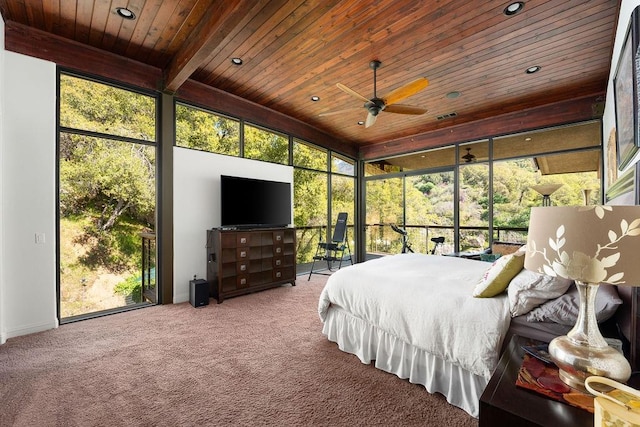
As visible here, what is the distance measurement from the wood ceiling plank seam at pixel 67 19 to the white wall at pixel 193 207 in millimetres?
1505

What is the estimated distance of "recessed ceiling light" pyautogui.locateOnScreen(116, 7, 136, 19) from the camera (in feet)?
8.59

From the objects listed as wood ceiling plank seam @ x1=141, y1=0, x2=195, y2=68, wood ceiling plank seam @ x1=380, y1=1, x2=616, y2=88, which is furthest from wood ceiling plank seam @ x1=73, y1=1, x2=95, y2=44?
wood ceiling plank seam @ x1=380, y1=1, x2=616, y2=88

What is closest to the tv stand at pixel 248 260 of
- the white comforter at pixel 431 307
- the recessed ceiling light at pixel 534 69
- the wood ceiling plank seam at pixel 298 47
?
the white comforter at pixel 431 307

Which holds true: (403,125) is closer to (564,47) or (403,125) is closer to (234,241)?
(564,47)

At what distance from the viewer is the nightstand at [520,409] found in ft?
2.92

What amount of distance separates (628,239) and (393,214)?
19.0 feet

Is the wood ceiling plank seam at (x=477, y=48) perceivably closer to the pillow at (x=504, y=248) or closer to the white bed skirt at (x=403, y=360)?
the pillow at (x=504, y=248)

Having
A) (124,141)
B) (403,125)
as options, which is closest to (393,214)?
(403,125)

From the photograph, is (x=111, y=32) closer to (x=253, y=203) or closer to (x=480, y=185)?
(x=253, y=203)

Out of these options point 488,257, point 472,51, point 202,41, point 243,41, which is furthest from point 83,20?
point 488,257

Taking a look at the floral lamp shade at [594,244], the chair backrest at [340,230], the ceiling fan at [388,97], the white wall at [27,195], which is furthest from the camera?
the chair backrest at [340,230]

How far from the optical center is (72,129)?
3.16m

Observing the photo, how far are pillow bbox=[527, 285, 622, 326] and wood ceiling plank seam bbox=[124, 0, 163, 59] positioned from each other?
147 inches

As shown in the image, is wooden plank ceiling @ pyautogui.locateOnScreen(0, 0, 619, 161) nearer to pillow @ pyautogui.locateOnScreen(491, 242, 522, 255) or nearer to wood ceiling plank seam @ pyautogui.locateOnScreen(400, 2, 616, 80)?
wood ceiling plank seam @ pyautogui.locateOnScreen(400, 2, 616, 80)
